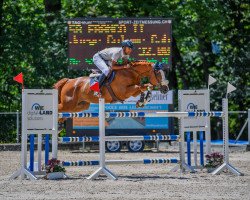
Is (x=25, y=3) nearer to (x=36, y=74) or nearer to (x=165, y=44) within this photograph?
(x=36, y=74)

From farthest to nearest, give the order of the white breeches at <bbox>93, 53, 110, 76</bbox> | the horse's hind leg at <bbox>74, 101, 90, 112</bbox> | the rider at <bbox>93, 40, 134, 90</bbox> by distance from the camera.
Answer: the horse's hind leg at <bbox>74, 101, 90, 112</bbox> → the white breeches at <bbox>93, 53, 110, 76</bbox> → the rider at <bbox>93, 40, 134, 90</bbox>

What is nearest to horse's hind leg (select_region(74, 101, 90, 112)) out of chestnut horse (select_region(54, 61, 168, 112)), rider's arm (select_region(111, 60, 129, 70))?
chestnut horse (select_region(54, 61, 168, 112))

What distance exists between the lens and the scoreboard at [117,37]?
22312 mm

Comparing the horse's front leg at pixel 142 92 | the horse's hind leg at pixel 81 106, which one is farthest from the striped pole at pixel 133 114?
the horse's hind leg at pixel 81 106

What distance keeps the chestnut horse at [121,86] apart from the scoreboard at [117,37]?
6.36 meters

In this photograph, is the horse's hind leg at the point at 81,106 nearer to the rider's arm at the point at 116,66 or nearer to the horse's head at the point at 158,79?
the rider's arm at the point at 116,66

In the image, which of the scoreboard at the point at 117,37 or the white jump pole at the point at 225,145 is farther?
the scoreboard at the point at 117,37

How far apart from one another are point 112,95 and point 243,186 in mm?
3581

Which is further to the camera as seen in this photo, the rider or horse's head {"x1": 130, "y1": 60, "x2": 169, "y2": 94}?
the rider

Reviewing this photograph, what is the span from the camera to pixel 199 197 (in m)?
11.0

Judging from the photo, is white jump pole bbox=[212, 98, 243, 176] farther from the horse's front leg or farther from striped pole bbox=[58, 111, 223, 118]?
the horse's front leg

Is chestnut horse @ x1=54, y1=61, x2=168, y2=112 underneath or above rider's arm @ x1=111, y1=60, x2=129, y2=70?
underneath

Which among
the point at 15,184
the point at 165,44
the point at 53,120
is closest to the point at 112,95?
the point at 53,120

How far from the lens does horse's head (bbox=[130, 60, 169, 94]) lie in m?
14.8
